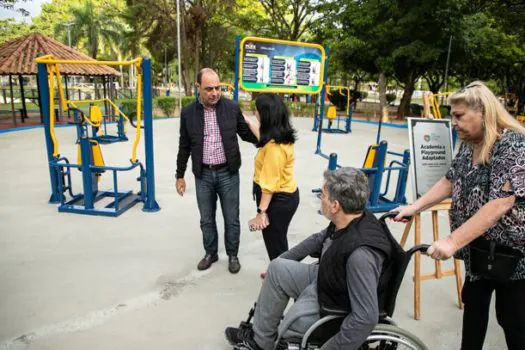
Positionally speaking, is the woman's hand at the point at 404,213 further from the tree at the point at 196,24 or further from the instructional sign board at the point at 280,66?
the tree at the point at 196,24

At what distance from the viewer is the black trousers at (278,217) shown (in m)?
2.54

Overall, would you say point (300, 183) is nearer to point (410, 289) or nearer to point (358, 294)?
point (410, 289)

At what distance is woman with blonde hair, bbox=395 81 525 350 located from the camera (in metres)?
1.57

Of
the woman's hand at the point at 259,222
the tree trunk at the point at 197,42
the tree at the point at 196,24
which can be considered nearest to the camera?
the woman's hand at the point at 259,222

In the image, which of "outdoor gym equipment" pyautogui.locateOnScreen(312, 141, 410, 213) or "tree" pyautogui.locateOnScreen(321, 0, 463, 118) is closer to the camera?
"outdoor gym equipment" pyautogui.locateOnScreen(312, 141, 410, 213)

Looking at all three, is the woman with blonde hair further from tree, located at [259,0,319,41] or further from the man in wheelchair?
tree, located at [259,0,319,41]

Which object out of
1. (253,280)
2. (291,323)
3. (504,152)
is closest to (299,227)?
(253,280)

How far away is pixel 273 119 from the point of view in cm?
238

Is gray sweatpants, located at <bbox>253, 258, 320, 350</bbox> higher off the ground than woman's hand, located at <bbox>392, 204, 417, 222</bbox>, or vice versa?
woman's hand, located at <bbox>392, 204, 417, 222</bbox>

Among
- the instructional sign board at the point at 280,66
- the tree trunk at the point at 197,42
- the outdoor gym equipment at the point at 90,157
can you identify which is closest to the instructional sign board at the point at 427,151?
the instructional sign board at the point at 280,66

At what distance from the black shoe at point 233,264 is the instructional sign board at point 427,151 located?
1.57 meters

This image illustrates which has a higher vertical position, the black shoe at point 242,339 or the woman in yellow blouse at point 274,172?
the woman in yellow blouse at point 274,172

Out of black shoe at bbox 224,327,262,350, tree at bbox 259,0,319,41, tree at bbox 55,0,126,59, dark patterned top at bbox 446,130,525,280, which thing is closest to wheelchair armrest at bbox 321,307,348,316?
black shoe at bbox 224,327,262,350

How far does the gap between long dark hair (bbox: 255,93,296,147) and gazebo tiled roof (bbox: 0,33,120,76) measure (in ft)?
38.3
